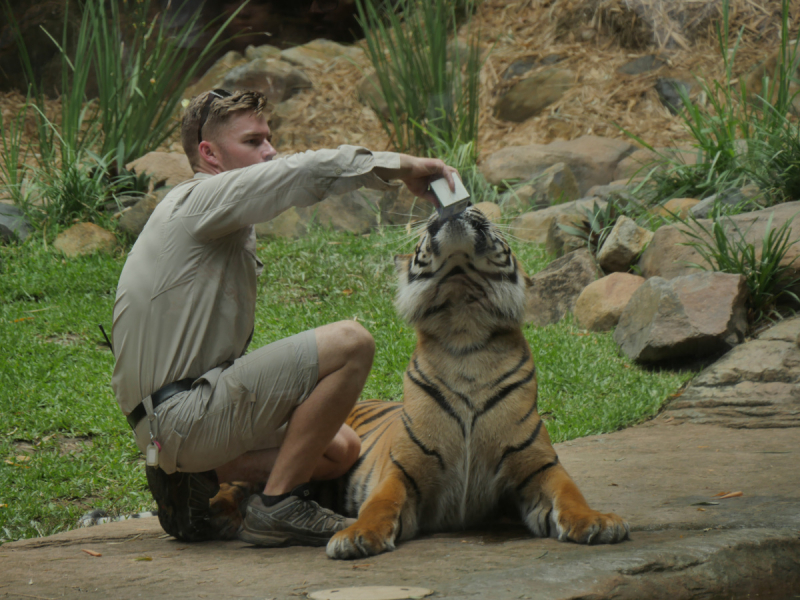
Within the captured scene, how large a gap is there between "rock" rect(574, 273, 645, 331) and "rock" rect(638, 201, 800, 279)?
0.20 metres

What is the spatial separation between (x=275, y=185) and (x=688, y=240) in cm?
444

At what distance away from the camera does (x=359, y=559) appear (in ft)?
7.97

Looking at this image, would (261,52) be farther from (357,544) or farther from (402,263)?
(357,544)

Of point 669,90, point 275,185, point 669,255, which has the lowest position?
point 669,255

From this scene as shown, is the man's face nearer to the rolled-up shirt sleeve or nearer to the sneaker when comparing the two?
the rolled-up shirt sleeve

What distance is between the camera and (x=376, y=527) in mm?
2527

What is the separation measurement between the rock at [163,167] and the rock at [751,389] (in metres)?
5.78

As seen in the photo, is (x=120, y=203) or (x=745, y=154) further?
(x=120, y=203)

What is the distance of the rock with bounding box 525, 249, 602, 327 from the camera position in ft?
21.7

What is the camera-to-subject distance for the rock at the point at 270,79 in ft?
41.8

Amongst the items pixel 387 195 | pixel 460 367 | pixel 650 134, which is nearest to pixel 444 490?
pixel 460 367

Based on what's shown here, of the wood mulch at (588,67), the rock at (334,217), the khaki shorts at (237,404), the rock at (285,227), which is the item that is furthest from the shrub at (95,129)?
the khaki shorts at (237,404)

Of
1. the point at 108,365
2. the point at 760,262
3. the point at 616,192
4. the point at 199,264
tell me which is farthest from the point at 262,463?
the point at 616,192

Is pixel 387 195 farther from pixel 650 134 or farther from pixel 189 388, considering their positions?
pixel 189 388
